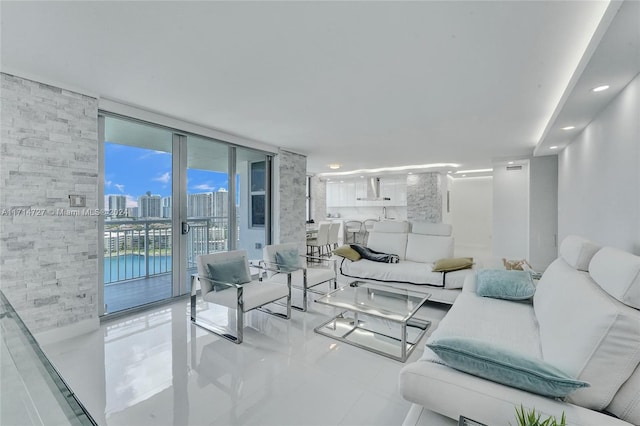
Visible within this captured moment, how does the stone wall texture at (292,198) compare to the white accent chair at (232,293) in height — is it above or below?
above

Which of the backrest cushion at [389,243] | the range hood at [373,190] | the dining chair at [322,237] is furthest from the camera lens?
the range hood at [373,190]

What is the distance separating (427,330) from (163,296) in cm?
347

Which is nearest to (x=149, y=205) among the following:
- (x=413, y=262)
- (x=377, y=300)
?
(x=377, y=300)

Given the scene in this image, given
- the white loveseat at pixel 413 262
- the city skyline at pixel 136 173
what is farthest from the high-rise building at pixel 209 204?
the white loveseat at pixel 413 262

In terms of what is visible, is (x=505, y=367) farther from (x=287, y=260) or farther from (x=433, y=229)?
(x=433, y=229)

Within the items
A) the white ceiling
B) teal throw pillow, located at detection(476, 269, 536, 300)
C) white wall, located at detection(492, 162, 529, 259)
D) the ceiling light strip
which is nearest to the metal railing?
the white ceiling

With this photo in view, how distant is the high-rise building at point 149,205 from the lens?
3697 millimetres

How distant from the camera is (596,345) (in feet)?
3.61

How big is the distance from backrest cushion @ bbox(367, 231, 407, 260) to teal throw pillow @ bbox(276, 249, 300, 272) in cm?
148

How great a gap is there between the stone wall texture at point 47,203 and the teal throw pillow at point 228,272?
1.28 metres

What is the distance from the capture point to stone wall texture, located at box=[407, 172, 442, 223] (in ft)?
27.0

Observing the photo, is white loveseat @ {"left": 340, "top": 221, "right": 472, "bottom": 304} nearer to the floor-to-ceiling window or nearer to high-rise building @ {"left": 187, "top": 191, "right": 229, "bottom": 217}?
high-rise building @ {"left": 187, "top": 191, "right": 229, "bottom": 217}

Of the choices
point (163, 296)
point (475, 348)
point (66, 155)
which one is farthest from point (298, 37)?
point (163, 296)

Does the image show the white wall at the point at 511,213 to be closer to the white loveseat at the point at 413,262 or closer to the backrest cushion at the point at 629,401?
the white loveseat at the point at 413,262
